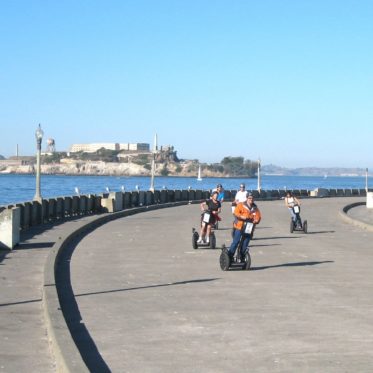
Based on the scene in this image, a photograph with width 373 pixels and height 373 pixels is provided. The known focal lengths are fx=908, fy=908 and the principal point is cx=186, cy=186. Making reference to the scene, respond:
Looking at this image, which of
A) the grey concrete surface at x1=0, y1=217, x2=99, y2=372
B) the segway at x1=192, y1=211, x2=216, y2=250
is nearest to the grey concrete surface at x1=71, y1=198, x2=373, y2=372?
the segway at x1=192, y1=211, x2=216, y2=250

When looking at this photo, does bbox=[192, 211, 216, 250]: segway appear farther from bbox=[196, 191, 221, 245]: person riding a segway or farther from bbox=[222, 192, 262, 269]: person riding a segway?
bbox=[222, 192, 262, 269]: person riding a segway

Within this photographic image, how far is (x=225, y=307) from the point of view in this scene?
506 inches

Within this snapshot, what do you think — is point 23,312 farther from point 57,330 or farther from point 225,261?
point 225,261

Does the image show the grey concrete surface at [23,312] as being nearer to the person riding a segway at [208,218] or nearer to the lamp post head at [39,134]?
the person riding a segway at [208,218]

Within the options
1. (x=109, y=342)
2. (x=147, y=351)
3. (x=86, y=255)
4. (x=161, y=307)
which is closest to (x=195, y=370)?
(x=147, y=351)

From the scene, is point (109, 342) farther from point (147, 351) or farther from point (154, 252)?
point (154, 252)

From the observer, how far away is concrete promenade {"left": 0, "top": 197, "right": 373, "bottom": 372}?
9.34 metres

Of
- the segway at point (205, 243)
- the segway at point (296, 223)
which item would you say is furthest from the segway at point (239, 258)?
the segway at point (296, 223)

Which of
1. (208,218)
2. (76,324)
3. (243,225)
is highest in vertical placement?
(243,225)

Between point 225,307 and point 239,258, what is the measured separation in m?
5.13

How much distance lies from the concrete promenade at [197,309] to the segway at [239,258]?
18 centimetres

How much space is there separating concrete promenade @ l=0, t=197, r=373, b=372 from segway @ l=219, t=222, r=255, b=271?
184 millimetres

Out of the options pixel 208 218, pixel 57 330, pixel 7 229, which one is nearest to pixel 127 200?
pixel 208 218

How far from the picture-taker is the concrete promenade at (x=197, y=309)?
9.34 metres
